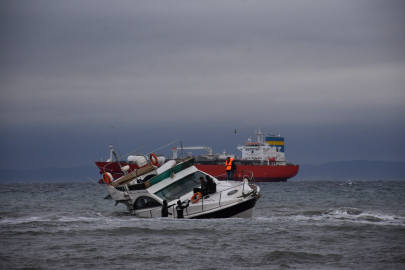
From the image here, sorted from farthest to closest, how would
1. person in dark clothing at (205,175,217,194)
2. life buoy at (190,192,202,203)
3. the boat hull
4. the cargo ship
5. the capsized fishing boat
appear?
the cargo ship
person in dark clothing at (205,175,217,194)
life buoy at (190,192,202,203)
the capsized fishing boat
the boat hull

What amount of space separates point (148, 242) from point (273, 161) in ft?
229

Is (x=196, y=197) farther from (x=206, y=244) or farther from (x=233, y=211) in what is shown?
(x=206, y=244)

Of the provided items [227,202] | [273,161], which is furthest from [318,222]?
[273,161]

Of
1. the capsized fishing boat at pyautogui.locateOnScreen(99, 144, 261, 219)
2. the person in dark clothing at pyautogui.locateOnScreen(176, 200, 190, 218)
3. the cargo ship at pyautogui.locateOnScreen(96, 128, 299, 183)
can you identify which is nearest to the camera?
the capsized fishing boat at pyautogui.locateOnScreen(99, 144, 261, 219)

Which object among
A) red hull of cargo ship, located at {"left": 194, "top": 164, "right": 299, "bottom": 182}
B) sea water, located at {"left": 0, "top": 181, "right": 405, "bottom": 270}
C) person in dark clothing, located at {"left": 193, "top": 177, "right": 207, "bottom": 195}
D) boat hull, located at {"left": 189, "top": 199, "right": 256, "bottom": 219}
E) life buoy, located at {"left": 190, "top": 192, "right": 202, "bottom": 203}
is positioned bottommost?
red hull of cargo ship, located at {"left": 194, "top": 164, "right": 299, "bottom": 182}

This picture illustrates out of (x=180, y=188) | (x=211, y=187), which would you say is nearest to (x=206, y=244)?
(x=211, y=187)

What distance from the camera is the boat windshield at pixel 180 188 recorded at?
15.7 meters

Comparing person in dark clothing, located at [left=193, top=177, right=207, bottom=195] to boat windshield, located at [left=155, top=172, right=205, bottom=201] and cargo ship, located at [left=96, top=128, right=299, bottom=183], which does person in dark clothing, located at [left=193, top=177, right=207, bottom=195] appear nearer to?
boat windshield, located at [left=155, top=172, right=205, bottom=201]

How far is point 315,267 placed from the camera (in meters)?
8.52

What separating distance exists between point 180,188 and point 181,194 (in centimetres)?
30

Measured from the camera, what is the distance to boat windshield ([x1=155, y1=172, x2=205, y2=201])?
619 inches

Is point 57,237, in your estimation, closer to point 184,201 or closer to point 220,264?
point 184,201

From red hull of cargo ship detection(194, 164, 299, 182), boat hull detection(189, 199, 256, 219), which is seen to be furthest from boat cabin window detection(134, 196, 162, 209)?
red hull of cargo ship detection(194, 164, 299, 182)

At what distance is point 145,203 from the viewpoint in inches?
629
